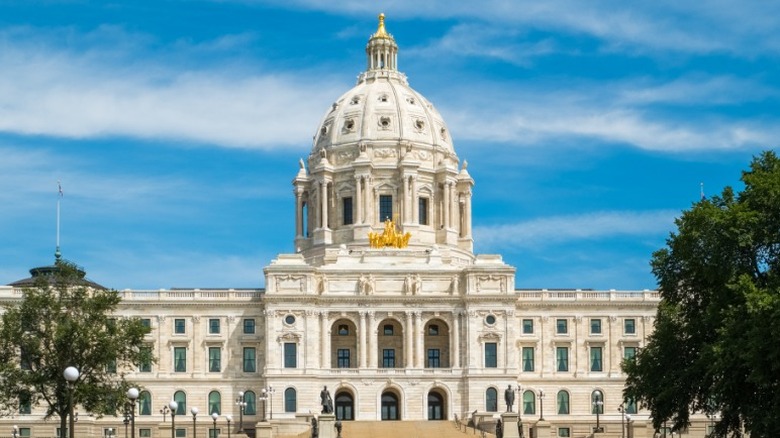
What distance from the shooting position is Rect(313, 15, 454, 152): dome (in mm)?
164750

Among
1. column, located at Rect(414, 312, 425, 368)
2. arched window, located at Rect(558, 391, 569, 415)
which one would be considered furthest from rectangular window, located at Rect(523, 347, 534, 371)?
column, located at Rect(414, 312, 425, 368)

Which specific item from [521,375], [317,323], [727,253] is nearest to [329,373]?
[317,323]

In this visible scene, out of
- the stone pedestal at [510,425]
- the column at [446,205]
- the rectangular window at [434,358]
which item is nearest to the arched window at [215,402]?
the rectangular window at [434,358]

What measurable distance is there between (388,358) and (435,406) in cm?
623

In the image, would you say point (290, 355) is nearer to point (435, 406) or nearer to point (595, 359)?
point (435, 406)

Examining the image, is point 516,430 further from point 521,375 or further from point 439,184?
point 439,184

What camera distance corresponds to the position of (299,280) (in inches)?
5620

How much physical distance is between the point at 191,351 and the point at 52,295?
3923cm

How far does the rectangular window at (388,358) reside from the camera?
478 ft

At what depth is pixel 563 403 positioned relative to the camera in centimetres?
14525

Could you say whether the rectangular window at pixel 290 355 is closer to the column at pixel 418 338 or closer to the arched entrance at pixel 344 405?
the arched entrance at pixel 344 405

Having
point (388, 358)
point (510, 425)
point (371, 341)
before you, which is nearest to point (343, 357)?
point (388, 358)

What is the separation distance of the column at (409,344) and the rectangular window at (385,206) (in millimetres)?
19782

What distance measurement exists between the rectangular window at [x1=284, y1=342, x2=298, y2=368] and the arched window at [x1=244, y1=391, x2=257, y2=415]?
15.2 ft
